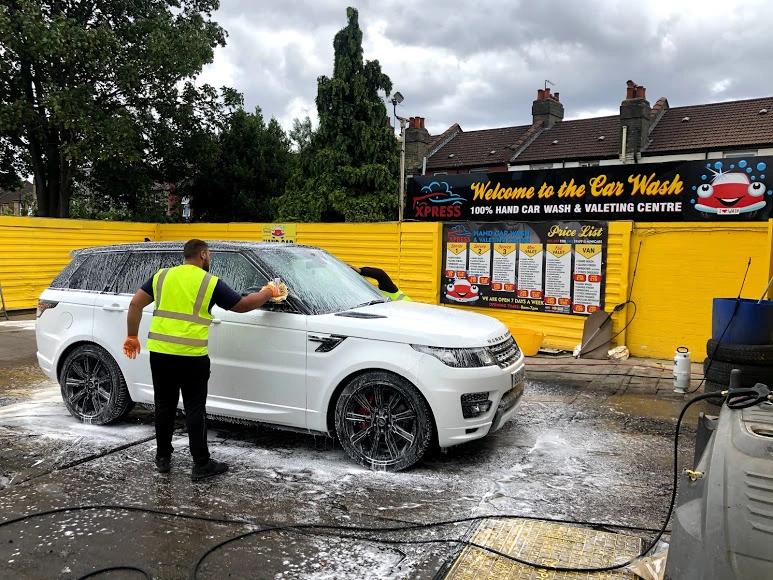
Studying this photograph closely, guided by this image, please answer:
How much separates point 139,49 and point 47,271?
733 cm

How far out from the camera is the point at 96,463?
15.1 ft

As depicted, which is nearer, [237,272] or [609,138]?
[237,272]

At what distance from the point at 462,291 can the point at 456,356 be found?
6.23 metres

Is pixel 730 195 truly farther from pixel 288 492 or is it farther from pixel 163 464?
pixel 163 464

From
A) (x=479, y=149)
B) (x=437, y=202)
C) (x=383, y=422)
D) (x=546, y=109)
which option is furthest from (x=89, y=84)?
(x=546, y=109)

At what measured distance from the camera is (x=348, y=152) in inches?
850

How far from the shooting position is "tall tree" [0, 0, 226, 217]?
15.9m

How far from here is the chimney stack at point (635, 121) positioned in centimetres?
2445

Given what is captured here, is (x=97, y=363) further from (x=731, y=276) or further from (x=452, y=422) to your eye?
(x=731, y=276)

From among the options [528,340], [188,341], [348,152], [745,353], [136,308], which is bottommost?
[528,340]

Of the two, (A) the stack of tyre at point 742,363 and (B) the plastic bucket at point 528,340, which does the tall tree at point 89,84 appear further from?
(A) the stack of tyre at point 742,363

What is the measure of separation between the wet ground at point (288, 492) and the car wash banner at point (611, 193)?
3.77 m

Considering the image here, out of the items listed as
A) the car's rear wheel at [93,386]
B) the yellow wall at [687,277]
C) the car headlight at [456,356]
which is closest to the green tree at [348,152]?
the yellow wall at [687,277]

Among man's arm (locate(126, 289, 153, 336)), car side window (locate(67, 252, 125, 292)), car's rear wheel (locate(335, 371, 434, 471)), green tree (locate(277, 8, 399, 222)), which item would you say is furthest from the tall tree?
car's rear wheel (locate(335, 371, 434, 471))
